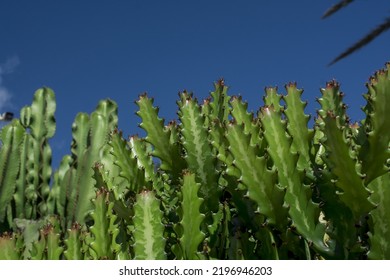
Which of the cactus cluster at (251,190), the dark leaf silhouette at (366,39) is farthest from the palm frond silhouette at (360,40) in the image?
the cactus cluster at (251,190)

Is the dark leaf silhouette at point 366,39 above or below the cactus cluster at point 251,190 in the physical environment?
above

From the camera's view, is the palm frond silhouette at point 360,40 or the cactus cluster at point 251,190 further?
the palm frond silhouette at point 360,40

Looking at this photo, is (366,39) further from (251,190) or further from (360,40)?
(251,190)

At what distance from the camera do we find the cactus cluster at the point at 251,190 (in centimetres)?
286

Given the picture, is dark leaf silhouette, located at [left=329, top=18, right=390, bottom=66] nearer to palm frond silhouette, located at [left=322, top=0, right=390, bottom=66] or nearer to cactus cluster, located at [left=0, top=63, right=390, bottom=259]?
palm frond silhouette, located at [left=322, top=0, right=390, bottom=66]

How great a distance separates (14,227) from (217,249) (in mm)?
4957

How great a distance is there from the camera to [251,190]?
9.59 feet

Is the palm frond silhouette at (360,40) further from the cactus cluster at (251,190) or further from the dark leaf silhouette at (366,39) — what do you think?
the cactus cluster at (251,190)

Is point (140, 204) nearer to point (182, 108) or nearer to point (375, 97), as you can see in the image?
point (182, 108)

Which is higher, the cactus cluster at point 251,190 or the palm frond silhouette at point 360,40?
the palm frond silhouette at point 360,40

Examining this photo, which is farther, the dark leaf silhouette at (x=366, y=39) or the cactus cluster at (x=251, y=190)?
the dark leaf silhouette at (x=366, y=39)

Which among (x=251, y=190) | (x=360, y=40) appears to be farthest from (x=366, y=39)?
(x=251, y=190)

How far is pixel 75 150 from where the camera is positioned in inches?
314

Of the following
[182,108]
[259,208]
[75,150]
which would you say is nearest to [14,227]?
[75,150]
